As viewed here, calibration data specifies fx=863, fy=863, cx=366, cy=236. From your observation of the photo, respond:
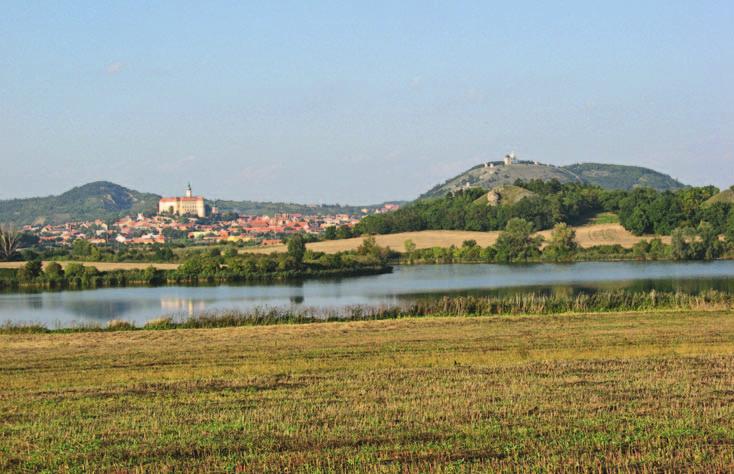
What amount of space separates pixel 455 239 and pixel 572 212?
21954 mm

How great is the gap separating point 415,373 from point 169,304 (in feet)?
134

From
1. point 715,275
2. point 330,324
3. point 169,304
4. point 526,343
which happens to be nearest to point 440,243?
point 715,275

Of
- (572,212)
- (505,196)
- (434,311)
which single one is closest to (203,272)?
(434,311)

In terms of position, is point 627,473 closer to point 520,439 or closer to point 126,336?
point 520,439

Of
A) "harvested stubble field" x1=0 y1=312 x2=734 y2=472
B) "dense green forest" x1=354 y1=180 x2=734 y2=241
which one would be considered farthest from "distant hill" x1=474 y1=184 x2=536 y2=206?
"harvested stubble field" x1=0 y1=312 x2=734 y2=472

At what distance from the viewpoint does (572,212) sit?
130750mm

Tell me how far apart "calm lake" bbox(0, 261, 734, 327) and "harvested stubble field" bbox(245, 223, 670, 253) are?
2509 centimetres

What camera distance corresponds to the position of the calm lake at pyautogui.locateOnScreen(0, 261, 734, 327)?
51.6m

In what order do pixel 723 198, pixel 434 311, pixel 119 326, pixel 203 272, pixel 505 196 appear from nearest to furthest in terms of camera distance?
pixel 119 326, pixel 434 311, pixel 203 272, pixel 723 198, pixel 505 196

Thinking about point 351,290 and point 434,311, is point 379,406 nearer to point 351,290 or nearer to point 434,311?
point 434,311

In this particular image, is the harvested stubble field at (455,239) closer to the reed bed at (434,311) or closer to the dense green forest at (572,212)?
the dense green forest at (572,212)

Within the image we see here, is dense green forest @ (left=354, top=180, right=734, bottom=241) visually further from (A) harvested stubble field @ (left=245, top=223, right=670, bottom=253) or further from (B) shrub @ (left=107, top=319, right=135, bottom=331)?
(B) shrub @ (left=107, top=319, right=135, bottom=331)

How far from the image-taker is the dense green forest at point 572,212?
11588cm

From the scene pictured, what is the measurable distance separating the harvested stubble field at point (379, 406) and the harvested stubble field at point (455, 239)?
81.4 meters
